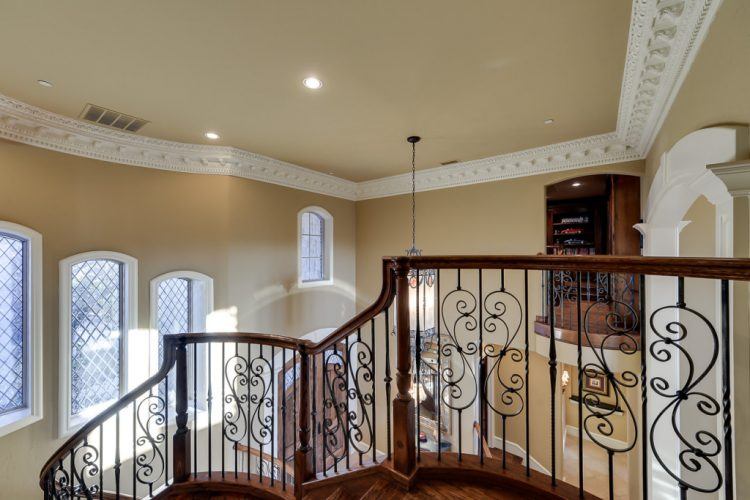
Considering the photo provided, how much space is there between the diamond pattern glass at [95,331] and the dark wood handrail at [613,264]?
396cm

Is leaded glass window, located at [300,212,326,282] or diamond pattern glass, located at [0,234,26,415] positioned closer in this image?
diamond pattern glass, located at [0,234,26,415]

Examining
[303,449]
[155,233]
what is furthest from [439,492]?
[155,233]

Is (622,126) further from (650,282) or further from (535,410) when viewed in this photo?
Result: (535,410)

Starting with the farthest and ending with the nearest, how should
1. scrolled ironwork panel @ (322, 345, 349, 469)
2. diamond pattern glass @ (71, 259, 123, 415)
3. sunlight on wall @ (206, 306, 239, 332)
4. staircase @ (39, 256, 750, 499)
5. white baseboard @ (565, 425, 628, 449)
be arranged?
white baseboard @ (565, 425, 628, 449) < sunlight on wall @ (206, 306, 239, 332) < diamond pattern glass @ (71, 259, 123, 415) < scrolled ironwork panel @ (322, 345, 349, 469) < staircase @ (39, 256, 750, 499)

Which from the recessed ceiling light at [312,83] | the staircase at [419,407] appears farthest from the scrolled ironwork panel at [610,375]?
the recessed ceiling light at [312,83]

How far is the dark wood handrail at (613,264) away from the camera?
104 cm

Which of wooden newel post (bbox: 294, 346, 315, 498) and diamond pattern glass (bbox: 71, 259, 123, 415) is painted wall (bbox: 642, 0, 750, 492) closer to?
wooden newel post (bbox: 294, 346, 315, 498)

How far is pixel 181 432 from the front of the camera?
2.19 metres

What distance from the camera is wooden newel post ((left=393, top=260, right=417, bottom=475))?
1680mm

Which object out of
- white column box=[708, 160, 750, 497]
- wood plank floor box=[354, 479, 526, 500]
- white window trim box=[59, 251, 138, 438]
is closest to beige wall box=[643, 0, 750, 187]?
white column box=[708, 160, 750, 497]

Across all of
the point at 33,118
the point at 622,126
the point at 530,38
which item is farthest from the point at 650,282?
the point at 33,118

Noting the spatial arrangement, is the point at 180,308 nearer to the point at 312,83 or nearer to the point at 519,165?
the point at 312,83

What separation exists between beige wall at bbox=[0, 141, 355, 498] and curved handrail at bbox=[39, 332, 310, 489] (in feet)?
6.24

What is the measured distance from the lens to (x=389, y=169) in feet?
19.1
